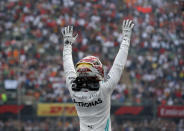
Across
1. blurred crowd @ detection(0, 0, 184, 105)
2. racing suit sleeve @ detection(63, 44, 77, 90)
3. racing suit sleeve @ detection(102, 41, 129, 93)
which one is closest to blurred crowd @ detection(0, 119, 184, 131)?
blurred crowd @ detection(0, 0, 184, 105)

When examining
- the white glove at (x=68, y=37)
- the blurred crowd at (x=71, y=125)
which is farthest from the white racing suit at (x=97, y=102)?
the blurred crowd at (x=71, y=125)

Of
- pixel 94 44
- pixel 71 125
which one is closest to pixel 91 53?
pixel 94 44

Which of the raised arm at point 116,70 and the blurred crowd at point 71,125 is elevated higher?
the raised arm at point 116,70

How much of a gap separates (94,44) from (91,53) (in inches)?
29.8

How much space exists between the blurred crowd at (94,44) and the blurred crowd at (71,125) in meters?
0.75

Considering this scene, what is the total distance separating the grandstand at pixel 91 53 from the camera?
16297mm

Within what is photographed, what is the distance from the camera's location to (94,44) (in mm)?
19891

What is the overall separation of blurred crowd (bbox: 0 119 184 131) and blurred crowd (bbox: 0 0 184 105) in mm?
754

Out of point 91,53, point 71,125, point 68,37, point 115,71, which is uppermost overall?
point 68,37

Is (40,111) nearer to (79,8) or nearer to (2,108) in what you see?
(2,108)

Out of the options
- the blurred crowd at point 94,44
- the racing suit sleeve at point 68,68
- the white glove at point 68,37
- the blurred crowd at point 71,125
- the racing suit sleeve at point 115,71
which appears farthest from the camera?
the blurred crowd at point 94,44

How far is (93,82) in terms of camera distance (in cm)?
427

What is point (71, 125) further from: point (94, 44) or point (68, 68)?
point (68, 68)

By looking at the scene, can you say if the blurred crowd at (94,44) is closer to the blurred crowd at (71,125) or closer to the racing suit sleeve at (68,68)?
the blurred crowd at (71,125)
